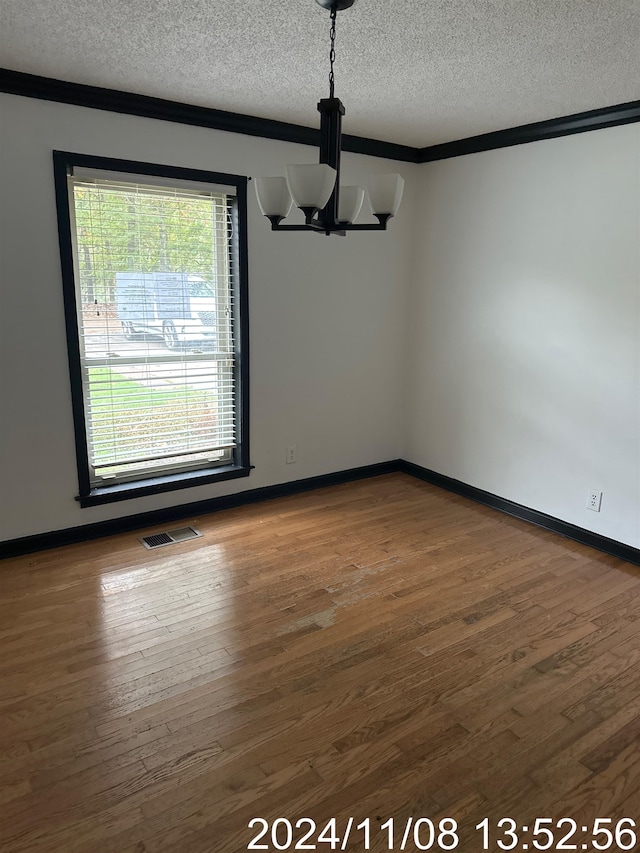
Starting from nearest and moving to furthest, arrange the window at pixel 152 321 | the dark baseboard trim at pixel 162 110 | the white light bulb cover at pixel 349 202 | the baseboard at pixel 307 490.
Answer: the white light bulb cover at pixel 349 202 < the dark baseboard trim at pixel 162 110 < the window at pixel 152 321 < the baseboard at pixel 307 490

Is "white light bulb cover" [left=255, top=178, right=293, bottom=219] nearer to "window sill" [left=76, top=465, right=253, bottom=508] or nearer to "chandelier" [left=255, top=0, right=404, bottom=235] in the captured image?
"chandelier" [left=255, top=0, right=404, bottom=235]

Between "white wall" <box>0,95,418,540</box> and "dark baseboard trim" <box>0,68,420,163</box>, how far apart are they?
1.8 inches

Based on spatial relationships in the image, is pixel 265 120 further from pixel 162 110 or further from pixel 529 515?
pixel 529 515

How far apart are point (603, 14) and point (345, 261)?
2.29 meters

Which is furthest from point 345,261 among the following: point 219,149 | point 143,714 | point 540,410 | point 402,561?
point 143,714

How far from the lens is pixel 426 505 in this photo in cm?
416

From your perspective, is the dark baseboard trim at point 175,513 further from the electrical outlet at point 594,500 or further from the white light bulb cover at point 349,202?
the white light bulb cover at point 349,202

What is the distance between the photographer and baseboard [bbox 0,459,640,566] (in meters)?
3.32

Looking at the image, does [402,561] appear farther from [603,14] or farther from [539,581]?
[603,14]

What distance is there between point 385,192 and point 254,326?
1886mm

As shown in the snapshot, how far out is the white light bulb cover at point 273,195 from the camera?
6.91ft

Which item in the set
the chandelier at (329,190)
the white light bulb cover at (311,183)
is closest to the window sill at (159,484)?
the chandelier at (329,190)

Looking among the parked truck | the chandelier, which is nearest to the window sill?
the parked truck

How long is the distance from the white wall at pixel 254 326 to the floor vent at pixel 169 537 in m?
0.23
